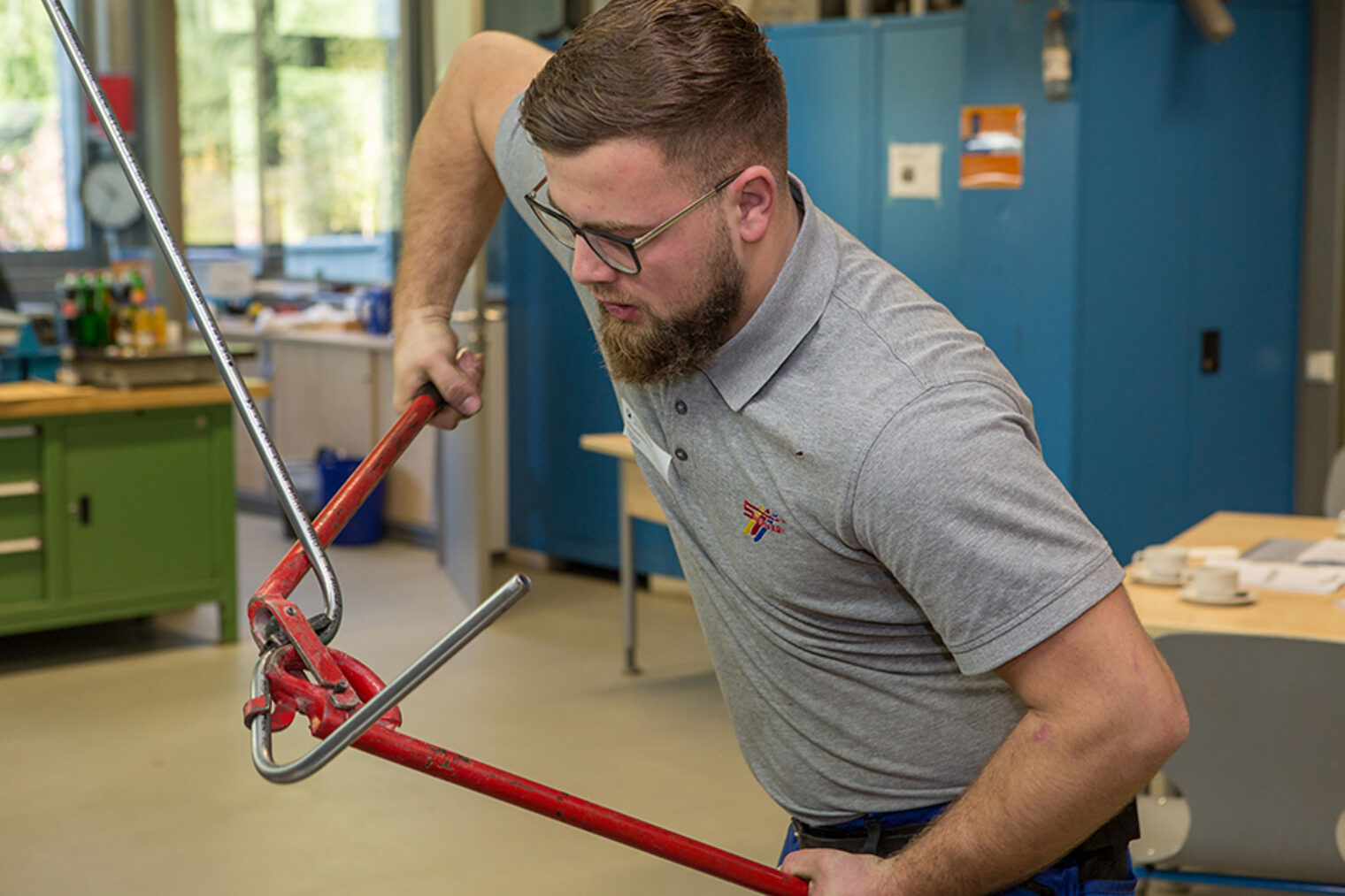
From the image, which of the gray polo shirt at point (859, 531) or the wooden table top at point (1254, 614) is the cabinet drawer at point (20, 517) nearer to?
the wooden table top at point (1254, 614)

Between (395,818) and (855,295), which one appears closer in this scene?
(855,295)

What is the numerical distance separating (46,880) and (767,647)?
261 centimetres

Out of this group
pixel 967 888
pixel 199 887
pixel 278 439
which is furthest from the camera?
pixel 278 439

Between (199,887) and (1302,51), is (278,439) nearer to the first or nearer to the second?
(199,887)

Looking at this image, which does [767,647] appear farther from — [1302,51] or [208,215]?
[208,215]

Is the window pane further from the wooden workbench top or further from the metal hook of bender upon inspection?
the metal hook of bender

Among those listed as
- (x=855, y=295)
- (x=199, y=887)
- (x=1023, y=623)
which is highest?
(x=855, y=295)

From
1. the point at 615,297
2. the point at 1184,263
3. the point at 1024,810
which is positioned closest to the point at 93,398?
the point at 1184,263

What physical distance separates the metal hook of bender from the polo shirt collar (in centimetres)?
39

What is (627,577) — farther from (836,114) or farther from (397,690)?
(397,690)

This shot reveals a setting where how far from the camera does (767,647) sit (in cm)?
139

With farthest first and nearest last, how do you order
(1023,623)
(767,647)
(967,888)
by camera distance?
(767,647) < (967,888) < (1023,623)

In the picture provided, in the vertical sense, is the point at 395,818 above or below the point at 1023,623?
below

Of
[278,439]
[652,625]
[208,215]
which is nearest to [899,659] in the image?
[652,625]
